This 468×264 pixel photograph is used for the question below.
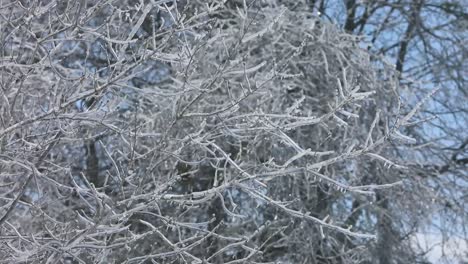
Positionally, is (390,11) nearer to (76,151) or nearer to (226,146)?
(226,146)

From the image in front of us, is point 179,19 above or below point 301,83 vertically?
above

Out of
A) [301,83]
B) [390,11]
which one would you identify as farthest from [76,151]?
[390,11]

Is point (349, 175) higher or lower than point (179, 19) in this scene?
lower

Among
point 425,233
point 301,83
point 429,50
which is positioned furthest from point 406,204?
point 429,50

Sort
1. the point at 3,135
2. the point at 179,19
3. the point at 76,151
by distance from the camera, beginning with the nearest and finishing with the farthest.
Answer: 1. the point at 3,135
2. the point at 179,19
3. the point at 76,151

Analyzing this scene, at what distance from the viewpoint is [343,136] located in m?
6.95

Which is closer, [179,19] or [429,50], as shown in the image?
[179,19]

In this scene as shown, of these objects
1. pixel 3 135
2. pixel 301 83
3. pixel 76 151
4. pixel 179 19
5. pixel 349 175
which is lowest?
pixel 76 151

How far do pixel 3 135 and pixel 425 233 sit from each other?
5218mm

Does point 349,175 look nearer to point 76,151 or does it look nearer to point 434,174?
point 434,174

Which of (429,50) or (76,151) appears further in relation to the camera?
(429,50)

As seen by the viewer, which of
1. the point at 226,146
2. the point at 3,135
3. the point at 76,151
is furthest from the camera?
the point at 76,151

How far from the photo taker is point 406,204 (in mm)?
7281

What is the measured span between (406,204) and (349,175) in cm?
70
